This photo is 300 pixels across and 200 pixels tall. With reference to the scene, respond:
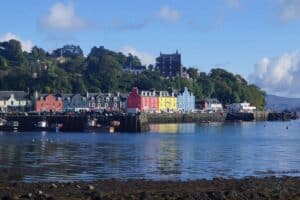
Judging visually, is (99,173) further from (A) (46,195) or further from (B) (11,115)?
(B) (11,115)

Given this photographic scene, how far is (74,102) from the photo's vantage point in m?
157

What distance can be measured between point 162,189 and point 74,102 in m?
126

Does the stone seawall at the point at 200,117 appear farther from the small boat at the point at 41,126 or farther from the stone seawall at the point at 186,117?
the small boat at the point at 41,126

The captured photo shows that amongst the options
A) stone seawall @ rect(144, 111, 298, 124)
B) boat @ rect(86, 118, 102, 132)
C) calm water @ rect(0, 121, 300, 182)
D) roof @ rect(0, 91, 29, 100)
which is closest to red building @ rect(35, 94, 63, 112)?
roof @ rect(0, 91, 29, 100)

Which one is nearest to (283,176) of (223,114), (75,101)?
(75,101)

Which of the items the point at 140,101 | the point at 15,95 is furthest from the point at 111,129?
the point at 15,95

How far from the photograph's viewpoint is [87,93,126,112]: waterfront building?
159500 mm

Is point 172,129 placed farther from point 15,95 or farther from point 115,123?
point 15,95

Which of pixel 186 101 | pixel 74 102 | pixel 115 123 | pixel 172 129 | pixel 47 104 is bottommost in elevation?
pixel 172 129

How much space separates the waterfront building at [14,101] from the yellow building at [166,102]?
110ft

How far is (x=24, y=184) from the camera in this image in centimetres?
3391

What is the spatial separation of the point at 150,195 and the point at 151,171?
14.8 metres

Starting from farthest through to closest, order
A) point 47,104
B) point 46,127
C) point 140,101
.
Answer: point 140,101
point 47,104
point 46,127

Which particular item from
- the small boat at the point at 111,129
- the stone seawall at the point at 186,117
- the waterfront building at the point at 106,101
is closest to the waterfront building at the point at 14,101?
the waterfront building at the point at 106,101
